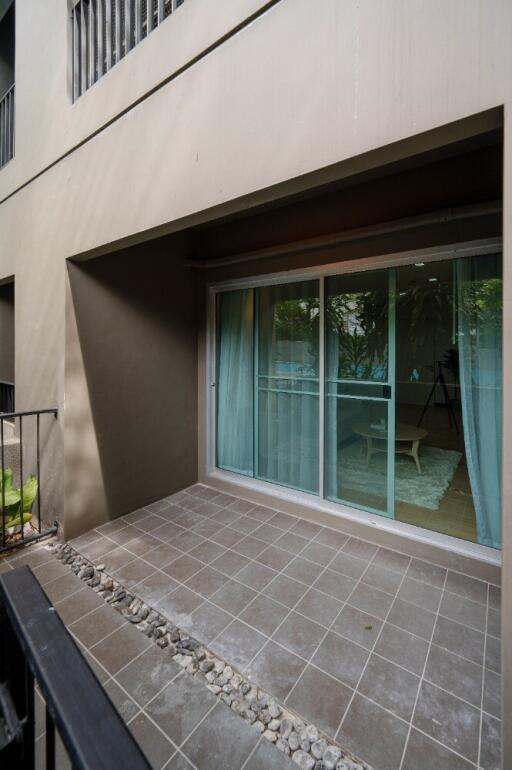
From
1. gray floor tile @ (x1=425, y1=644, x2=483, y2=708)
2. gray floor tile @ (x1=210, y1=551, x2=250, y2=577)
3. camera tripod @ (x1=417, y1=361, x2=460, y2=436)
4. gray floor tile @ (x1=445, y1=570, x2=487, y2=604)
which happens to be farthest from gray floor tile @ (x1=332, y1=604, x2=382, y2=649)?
camera tripod @ (x1=417, y1=361, x2=460, y2=436)

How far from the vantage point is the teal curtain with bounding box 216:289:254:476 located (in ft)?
12.1

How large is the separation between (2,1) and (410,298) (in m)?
5.65

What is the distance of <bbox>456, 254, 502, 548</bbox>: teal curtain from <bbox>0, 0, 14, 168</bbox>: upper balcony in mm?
4976

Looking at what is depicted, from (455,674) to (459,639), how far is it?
0.25 meters

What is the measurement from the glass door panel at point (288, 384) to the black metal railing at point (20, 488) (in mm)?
1938

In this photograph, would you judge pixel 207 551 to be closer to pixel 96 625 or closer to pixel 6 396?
pixel 96 625

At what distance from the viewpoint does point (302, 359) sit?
131 inches

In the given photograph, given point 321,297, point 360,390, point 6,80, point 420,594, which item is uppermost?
point 6,80

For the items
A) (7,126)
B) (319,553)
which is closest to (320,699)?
(319,553)

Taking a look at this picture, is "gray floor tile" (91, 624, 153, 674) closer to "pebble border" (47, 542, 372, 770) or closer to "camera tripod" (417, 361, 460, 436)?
"pebble border" (47, 542, 372, 770)

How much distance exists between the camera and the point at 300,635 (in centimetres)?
194

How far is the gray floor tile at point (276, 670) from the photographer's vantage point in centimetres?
164

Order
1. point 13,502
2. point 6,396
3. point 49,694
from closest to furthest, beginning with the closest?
point 49,694 → point 13,502 → point 6,396

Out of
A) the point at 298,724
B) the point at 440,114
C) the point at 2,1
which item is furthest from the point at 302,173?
the point at 2,1
